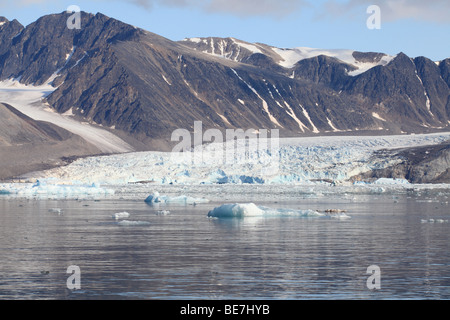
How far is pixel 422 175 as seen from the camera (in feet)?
291

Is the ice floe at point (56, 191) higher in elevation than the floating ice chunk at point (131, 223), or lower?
higher

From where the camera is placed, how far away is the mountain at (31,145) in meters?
119

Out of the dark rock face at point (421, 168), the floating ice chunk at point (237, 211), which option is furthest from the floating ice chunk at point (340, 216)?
the dark rock face at point (421, 168)

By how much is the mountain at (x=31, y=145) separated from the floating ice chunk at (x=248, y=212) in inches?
3231

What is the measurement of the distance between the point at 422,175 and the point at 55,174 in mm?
47020

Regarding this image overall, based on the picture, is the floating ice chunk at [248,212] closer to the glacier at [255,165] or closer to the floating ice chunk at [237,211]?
the floating ice chunk at [237,211]

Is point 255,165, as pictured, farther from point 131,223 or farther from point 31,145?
point 31,145

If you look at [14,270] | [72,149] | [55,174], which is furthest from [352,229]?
[72,149]

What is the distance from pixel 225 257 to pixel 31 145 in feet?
380

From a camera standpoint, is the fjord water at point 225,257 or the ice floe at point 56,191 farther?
the ice floe at point 56,191

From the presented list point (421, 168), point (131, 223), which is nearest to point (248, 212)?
point (131, 223)

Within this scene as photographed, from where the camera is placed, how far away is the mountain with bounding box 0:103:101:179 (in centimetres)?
11897

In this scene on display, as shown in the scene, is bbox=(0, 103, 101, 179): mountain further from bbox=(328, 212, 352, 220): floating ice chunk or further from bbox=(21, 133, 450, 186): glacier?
bbox=(328, 212, 352, 220): floating ice chunk

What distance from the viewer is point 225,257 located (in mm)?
20984
